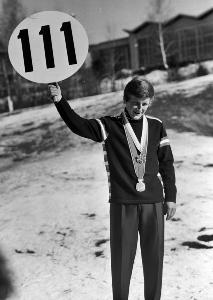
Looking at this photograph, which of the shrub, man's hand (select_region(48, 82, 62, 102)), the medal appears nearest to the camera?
man's hand (select_region(48, 82, 62, 102))

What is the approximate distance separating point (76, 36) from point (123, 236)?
77 centimetres

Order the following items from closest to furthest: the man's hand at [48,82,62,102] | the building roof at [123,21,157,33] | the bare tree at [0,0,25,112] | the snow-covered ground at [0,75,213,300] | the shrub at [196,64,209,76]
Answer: the man's hand at [48,82,62,102]
the snow-covered ground at [0,75,213,300]
the bare tree at [0,0,25,112]
the building roof at [123,21,157,33]
the shrub at [196,64,209,76]

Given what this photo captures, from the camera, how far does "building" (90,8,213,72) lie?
90.1 inches

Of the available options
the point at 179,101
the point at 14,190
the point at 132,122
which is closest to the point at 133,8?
the point at 179,101

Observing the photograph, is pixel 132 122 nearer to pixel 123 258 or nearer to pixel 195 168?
pixel 123 258

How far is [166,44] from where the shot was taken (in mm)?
2328

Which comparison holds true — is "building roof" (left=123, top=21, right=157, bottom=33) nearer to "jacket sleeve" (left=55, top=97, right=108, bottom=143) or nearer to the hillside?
the hillside

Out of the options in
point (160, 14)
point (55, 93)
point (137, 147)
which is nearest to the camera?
point (55, 93)

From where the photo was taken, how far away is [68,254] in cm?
211

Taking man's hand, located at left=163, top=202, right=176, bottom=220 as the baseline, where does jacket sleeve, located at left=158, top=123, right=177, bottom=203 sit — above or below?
above

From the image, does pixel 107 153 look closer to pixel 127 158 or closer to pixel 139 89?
pixel 127 158

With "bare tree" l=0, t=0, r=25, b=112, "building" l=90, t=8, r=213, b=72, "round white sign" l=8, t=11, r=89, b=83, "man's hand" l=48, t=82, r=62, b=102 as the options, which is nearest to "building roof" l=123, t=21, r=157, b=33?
"building" l=90, t=8, r=213, b=72

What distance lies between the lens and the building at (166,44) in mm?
2289

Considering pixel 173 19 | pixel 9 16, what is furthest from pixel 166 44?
pixel 9 16
